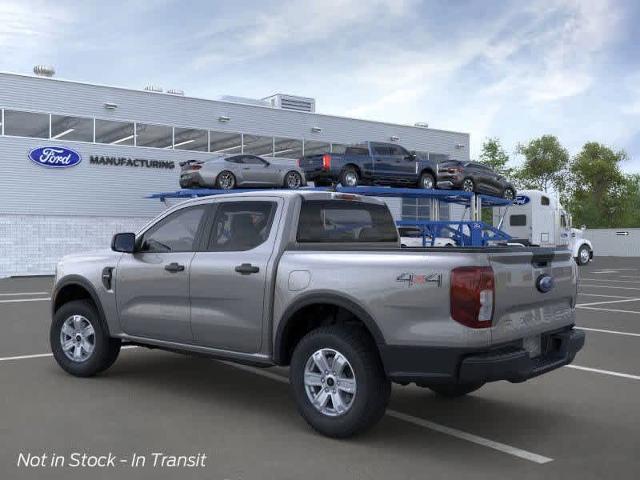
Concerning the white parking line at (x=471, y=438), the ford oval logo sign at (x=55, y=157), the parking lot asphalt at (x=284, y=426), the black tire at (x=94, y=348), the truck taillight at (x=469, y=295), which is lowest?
the white parking line at (x=471, y=438)

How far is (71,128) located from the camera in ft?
98.5

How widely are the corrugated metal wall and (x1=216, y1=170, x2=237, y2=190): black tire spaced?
37735 mm

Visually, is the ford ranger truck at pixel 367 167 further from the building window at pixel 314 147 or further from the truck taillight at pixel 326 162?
the building window at pixel 314 147

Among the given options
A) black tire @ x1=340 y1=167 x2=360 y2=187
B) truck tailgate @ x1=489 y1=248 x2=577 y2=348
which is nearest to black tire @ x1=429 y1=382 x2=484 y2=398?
truck tailgate @ x1=489 y1=248 x2=577 y2=348

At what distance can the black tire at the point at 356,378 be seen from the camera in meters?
5.05

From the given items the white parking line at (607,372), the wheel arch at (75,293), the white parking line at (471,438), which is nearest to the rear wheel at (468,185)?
the white parking line at (607,372)

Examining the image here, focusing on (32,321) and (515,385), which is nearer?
(515,385)

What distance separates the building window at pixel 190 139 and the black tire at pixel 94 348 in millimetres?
25852

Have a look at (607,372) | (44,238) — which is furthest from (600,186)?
(607,372)

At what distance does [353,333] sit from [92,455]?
6.33 feet

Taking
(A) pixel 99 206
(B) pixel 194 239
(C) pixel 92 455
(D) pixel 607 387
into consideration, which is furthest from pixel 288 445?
(A) pixel 99 206

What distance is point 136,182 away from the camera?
104 ft

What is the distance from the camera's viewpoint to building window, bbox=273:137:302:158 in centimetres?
3553

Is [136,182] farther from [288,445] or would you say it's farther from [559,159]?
[559,159]
